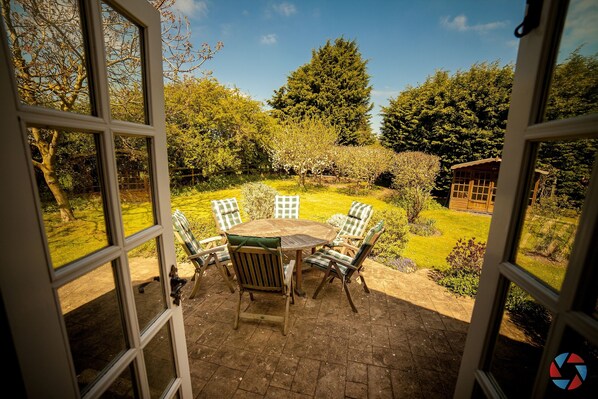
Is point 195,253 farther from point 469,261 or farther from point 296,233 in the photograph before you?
point 469,261

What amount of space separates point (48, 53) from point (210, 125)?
1405cm

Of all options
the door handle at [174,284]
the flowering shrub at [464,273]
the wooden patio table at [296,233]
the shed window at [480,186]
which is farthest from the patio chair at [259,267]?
the shed window at [480,186]

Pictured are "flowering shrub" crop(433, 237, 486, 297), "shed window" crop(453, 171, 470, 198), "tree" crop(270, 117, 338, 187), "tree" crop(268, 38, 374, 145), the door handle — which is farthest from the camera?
"tree" crop(268, 38, 374, 145)

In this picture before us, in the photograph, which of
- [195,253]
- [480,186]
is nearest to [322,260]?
[195,253]

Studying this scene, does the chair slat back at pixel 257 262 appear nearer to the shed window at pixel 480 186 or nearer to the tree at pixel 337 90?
the shed window at pixel 480 186

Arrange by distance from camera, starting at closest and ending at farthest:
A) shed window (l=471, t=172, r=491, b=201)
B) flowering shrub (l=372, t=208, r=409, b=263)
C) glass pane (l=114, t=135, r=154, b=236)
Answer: glass pane (l=114, t=135, r=154, b=236), flowering shrub (l=372, t=208, r=409, b=263), shed window (l=471, t=172, r=491, b=201)

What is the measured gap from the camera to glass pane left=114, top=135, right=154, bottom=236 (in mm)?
1050

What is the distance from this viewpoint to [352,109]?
81.0 feet

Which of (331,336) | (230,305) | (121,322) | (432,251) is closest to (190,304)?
(230,305)

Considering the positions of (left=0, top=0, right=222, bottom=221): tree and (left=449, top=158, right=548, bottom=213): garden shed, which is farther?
(left=449, top=158, right=548, bottom=213): garden shed

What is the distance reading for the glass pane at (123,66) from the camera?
37.2 inches

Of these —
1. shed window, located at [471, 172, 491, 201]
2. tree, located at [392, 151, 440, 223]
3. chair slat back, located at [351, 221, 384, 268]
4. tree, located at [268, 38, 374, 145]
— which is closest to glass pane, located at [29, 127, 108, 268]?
chair slat back, located at [351, 221, 384, 268]

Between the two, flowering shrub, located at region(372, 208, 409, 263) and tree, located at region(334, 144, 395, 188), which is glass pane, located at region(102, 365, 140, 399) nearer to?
flowering shrub, located at region(372, 208, 409, 263)

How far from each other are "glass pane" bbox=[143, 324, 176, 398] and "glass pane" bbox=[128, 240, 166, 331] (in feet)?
0.47
